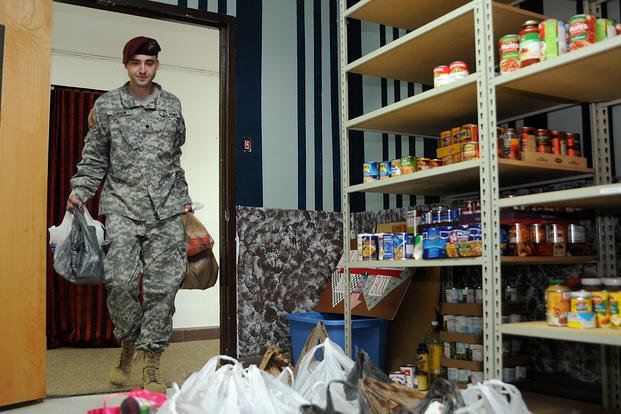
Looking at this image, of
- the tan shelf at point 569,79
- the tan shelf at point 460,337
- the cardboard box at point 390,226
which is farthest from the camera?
the cardboard box at point 390,226

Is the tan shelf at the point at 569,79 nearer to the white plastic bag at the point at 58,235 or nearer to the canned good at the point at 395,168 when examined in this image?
the canned good at the point at 395,168

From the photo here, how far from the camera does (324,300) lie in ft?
13.3

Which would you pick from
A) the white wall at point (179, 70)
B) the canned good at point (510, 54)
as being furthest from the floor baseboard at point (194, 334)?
the canned good at point (510, 54)

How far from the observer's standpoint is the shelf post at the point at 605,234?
253 cm

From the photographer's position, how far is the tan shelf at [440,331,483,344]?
2.81 m

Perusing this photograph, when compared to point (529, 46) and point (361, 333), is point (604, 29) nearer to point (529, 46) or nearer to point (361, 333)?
point (529, 46)

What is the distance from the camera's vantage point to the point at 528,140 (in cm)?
247

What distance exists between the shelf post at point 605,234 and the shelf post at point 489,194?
66cm

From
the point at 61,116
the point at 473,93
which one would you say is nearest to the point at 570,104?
the point at 473,93

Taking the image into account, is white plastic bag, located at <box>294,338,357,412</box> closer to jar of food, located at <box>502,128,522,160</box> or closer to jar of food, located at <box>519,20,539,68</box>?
jar of food, located at <box>502,128,522,160</box>

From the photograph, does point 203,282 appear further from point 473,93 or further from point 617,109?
point 617,109

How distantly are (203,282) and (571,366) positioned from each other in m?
2.22

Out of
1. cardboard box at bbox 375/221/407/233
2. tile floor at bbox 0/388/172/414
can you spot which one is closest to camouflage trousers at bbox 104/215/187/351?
tile floor at bbox 0/388/172/414

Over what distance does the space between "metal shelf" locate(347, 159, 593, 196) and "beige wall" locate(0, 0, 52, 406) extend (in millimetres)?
1706
